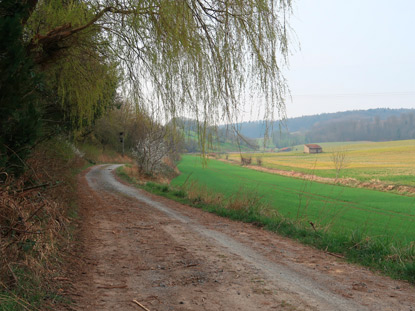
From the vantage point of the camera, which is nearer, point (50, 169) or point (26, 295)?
point (26, 295)

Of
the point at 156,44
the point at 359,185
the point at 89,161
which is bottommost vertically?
the point at 359,185

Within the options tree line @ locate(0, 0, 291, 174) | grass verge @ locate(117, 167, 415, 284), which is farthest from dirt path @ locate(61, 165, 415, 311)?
tree line @ locate(0, 0, 291, 174)

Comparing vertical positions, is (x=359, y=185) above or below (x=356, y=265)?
below

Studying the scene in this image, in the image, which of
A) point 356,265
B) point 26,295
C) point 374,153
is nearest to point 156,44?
point 26,295

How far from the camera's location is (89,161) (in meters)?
Result: 43.6

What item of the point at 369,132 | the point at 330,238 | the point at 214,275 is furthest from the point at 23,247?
the point at 369,132

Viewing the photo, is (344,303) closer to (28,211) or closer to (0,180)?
(28,211)

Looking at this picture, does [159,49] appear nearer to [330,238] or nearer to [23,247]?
[23,247]

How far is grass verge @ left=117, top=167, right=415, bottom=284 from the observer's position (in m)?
6.01

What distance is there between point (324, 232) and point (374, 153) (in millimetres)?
79146

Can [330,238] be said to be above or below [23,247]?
below

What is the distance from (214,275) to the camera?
5051 millimetres

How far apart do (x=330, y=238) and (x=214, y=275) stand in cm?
389

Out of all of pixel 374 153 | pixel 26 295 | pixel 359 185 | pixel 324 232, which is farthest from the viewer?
pixel 374 153
